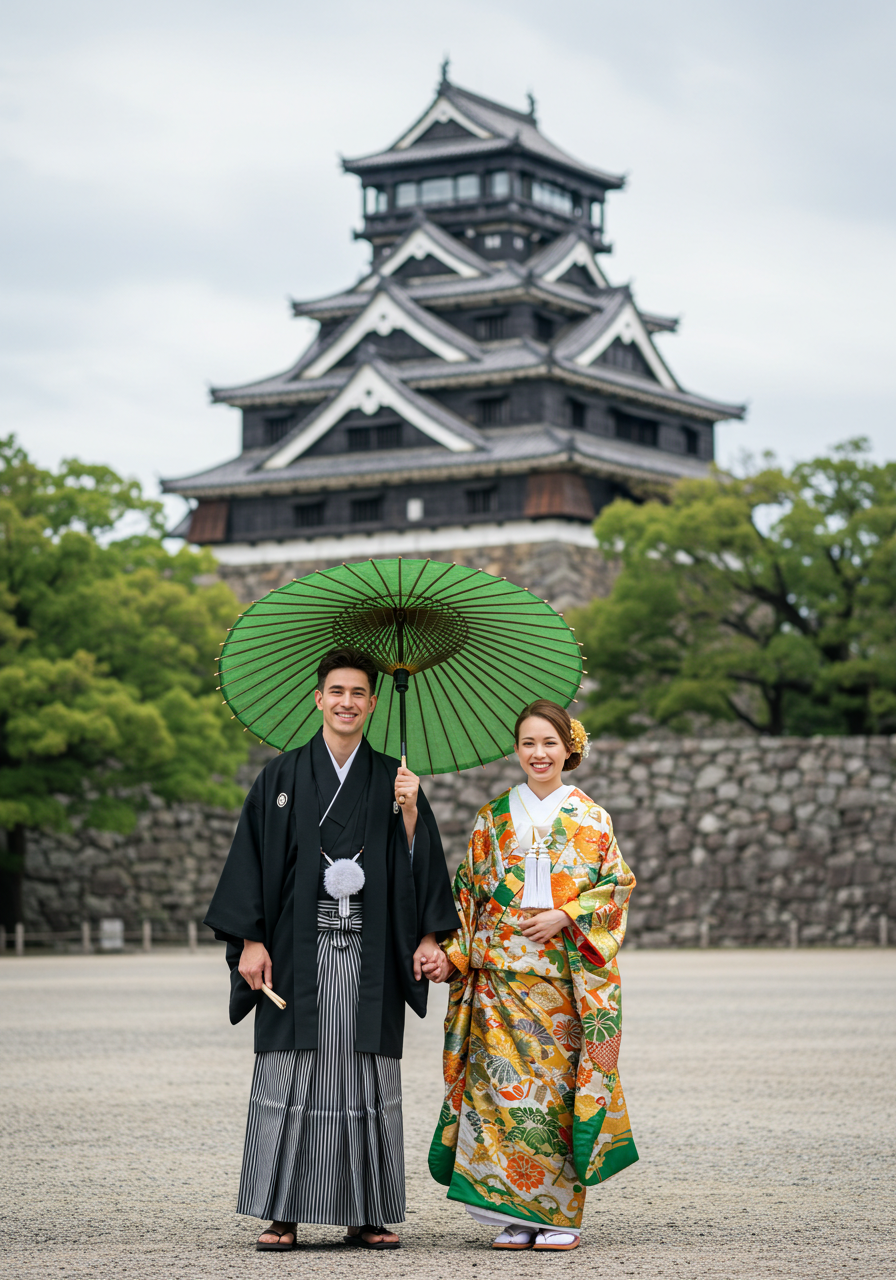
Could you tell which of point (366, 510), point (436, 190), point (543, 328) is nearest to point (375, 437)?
point (366, 510)

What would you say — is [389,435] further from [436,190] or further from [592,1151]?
[592,1151]

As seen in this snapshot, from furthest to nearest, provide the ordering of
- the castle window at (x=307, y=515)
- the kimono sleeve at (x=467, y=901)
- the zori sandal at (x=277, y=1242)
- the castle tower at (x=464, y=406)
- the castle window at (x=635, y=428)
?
the castle window at (x=635, y=428) → the castle window at (x=307, y=515) → the castle tower at (x=464, y=406) → the kimono sleeve at (x=467, y=901) → the zori sandal at (x=277, y=1242)

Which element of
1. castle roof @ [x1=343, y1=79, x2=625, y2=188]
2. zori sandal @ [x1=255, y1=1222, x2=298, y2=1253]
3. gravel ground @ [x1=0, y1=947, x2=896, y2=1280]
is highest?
castle roof @ [x1=343, y1=79, x2=625, y2=188]

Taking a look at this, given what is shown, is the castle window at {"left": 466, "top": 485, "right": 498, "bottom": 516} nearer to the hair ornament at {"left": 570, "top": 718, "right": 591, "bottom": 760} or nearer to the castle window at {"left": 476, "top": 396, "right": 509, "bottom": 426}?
the castle window at {"left": 476, "top": 396, "right": 509, "bottom": 426}

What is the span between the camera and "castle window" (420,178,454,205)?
30578 millimetres

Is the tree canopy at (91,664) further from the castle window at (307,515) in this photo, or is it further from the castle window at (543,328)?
the castle window at (543,328)

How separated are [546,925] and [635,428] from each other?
2420cm

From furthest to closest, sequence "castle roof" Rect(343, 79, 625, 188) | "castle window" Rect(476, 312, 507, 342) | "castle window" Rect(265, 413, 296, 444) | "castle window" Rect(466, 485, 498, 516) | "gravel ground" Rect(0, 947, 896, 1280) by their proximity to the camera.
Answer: "castle roof" Rect(343, 79, 625, 188)
"castle window" Rect(265, 413, 296, 444)
"castle window" Rect(476, 312, 507, 342)
"castle window" Rect(466, 485, 498, 516)
"gravel ground" Rect(0, 947, 896, 1280)

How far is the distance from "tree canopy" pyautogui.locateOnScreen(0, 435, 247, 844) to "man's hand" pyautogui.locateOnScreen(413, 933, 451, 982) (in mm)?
14447

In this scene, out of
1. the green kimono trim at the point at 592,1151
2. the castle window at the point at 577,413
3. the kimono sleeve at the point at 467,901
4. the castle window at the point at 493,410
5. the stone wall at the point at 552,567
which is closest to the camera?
the green kimono trim at the point at 592,1151

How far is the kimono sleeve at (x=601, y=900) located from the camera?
4.28m

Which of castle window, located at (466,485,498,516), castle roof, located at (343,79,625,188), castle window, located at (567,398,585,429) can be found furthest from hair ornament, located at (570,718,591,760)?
castle roof, located at (343,79,625,188)

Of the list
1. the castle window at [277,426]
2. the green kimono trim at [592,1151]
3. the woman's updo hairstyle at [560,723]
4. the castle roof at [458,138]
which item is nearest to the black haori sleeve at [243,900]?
the woman's updo hairstyle at [560,723]

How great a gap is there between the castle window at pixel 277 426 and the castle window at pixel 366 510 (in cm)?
259
